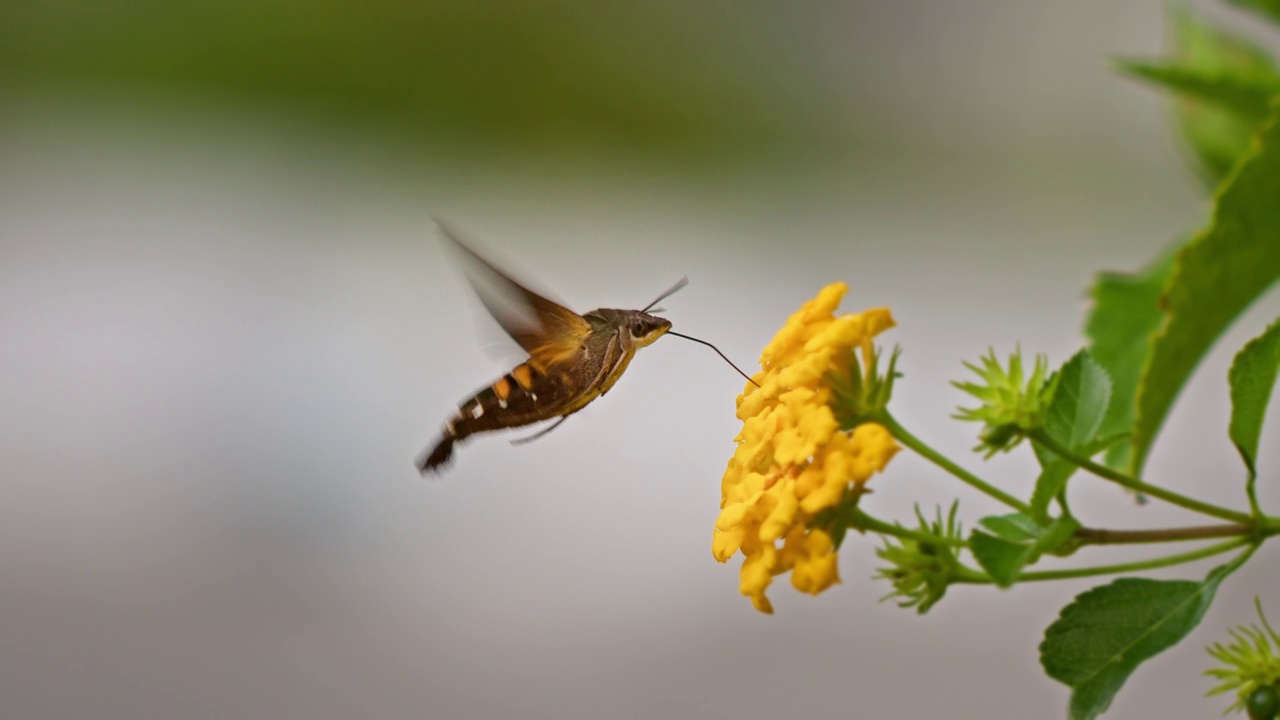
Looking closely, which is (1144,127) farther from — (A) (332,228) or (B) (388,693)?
(B) (388,693)

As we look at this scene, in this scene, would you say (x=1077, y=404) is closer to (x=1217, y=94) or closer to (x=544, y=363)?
(x=1217, y=94)

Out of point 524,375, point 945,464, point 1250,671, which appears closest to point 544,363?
point 524,375

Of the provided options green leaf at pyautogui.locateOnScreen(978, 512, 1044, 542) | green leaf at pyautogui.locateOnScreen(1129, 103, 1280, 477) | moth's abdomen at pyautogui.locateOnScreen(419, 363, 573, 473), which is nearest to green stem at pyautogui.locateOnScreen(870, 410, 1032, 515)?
green leaf at pyautogui.locateOnScreen(978, 512, 1044, 542)

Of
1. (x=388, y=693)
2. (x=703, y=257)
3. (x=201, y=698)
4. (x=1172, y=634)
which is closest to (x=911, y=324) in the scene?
(x=703, y=257)

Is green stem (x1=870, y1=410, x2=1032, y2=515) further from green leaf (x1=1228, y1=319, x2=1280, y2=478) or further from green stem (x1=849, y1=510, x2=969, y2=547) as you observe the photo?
green leaf (x1=1228, y1=319, x2=1280, y2=478)

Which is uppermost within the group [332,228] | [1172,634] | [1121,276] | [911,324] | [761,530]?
[332,228]

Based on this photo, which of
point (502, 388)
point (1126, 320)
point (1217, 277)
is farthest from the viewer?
point (502, 388)

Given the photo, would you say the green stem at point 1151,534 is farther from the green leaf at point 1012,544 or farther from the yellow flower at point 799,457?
the yellow flower at point 799,457
